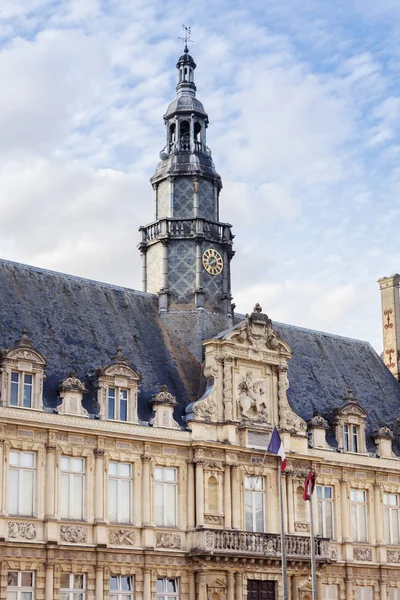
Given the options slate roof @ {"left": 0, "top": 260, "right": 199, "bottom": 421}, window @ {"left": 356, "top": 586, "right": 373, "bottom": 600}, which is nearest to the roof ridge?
slate roof @ {"left": 0, "top": 260, "right": 199, "bottom": 421}

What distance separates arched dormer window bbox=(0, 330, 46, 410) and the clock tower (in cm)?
986

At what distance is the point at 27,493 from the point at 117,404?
505cm

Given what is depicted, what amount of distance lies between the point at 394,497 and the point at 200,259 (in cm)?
1386

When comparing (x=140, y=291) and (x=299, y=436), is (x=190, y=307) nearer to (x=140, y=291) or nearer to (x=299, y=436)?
(x=140, y=291)

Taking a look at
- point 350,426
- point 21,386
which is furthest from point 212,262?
point 21,386

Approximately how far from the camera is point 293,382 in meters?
51.3

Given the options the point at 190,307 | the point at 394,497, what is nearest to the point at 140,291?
the point at 190,307

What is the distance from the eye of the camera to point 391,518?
167 ft

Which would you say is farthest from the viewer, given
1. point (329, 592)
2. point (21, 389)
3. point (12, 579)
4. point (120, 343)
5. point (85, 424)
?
point (329, 592)

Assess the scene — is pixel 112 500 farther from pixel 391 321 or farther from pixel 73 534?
pixel 391 321

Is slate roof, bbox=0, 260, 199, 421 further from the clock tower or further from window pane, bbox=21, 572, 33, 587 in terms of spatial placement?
window pane, bbox=21, 572, 33, 587

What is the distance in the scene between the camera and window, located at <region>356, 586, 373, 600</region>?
48812 mm

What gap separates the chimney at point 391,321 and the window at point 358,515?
891 centimetres

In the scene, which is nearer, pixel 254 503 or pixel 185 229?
pixel 254 503
